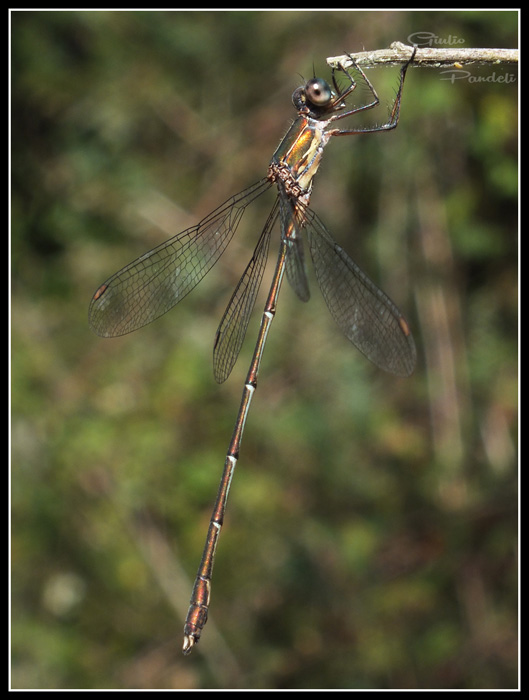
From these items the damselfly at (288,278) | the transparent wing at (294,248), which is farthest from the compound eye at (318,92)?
the transparent wing at (294,248)

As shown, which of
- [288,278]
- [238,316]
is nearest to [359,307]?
[288,278]

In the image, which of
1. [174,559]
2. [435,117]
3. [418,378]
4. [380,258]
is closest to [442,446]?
[418,378]

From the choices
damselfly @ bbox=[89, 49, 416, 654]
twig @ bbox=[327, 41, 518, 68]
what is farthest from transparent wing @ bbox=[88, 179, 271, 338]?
twig @ bbox=[327, 41, 518, 68]

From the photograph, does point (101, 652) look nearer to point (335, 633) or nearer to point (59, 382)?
point (335, 633)

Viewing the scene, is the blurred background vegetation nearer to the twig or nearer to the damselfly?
the damselfly

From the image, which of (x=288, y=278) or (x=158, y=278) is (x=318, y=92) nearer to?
(x=288, y=278)

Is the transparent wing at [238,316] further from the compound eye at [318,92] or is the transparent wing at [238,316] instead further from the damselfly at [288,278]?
the compound eye at [318,92]
